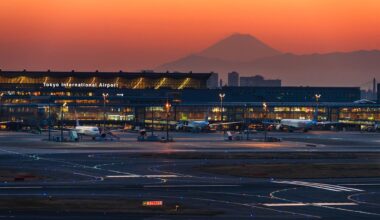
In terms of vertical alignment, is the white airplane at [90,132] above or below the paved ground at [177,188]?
above

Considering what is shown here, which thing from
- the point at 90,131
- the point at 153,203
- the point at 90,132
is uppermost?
the point at 90,131

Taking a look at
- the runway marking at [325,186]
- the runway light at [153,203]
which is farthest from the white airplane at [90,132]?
the runway light at [153,203]

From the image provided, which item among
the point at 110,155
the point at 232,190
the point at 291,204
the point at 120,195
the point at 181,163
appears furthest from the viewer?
the point at 110,155

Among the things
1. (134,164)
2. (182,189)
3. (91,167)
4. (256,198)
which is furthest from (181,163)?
(256,198)

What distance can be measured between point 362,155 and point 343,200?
4815 centimetres

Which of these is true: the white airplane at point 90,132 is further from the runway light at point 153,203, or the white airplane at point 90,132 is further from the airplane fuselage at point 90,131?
the runway light at point 153,203

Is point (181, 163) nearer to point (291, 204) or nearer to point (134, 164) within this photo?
point (134, 164)

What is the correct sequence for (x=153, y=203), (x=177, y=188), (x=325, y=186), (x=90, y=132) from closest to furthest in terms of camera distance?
(x=153, y=203) < (x=177, y=188) < (x=325, y=186) < (x=90, y=132)

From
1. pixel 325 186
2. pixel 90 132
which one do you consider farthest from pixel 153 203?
pixel 90 132

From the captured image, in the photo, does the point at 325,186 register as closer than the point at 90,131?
Yes

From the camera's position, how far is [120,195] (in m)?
58.3

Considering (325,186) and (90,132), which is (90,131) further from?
(325,186)

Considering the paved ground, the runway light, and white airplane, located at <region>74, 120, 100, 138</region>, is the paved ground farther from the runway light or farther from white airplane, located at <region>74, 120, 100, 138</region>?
white airplane, located at <region>74, 120, 100, 138</region>

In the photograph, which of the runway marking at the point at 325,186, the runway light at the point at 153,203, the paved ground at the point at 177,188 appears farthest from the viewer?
the runway marking at the point at 325,186
